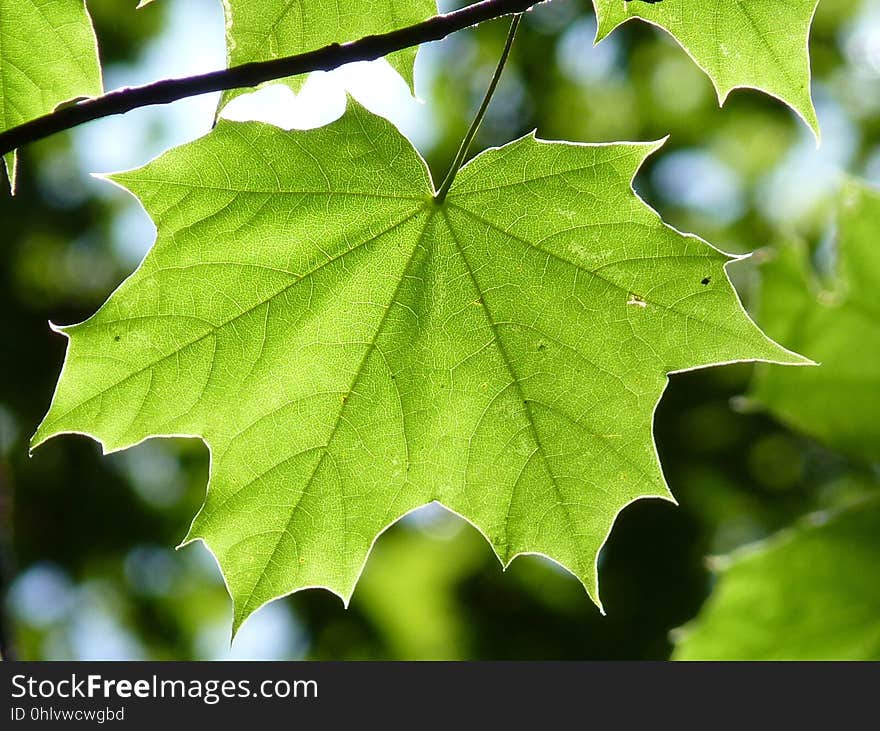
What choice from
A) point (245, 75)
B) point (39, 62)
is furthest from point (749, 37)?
point (39, 62)

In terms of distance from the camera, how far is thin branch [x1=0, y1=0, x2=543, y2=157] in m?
1.26

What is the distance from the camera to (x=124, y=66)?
10070 mm

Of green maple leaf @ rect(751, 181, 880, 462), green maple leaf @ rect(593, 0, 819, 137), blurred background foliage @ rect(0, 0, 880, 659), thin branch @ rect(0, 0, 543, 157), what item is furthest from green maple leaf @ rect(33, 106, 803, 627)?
blurred background foliage @ rect(0, 0, 880, 659)

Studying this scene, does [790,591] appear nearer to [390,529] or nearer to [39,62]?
[39,62]

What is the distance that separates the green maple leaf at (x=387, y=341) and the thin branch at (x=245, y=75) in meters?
0.43

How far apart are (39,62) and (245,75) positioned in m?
0.67

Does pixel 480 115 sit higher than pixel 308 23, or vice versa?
pixel 308 23

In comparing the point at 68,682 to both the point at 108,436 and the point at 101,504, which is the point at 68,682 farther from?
the point at 101,504

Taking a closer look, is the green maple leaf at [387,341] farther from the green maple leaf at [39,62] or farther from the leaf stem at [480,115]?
the green maple leaf at [39,62]

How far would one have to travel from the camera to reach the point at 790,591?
330 cm

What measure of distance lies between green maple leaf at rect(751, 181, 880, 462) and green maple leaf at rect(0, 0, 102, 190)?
8.40 ft

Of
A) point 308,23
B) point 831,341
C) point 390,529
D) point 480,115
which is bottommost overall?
point 390,529

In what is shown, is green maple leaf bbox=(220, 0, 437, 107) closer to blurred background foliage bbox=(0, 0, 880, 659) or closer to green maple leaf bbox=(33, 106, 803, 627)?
green maple leaf bbox=(33, 106, 803, 627)

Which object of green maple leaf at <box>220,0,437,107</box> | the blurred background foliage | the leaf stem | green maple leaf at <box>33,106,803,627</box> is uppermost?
green maple leaf at <box>220,0,437,107</box>
